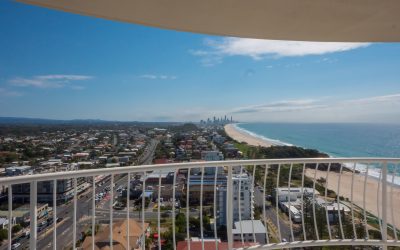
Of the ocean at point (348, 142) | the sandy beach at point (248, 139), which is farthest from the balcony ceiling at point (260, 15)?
the sandy beach at point (248, 139)

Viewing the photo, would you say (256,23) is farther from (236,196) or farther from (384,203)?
(384,203)

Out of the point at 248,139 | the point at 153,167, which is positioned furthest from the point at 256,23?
the point at 248,139

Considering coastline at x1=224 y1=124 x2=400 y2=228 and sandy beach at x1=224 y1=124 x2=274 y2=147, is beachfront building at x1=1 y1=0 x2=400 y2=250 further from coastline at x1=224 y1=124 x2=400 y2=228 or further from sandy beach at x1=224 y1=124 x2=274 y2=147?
sandy beach at x1=224 y1=124 x2=274 y2=147

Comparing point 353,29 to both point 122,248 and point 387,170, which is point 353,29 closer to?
point 387,170

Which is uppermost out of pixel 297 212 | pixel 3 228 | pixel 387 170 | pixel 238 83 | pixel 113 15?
pixel 238 83

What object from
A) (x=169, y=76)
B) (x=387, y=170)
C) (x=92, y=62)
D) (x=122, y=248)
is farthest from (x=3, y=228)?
(x=169, y=76)

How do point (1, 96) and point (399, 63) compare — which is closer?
point (1, 96)
